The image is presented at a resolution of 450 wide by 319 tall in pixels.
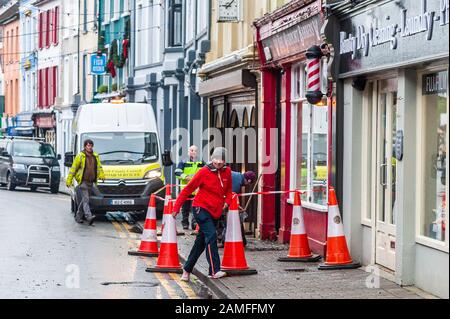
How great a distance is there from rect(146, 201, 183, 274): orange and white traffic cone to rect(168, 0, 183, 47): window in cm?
1942

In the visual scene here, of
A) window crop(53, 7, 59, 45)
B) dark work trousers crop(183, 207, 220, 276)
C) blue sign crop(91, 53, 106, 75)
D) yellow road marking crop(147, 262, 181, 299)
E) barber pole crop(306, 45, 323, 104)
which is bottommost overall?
yellow road marking crop(147, 262, 181, 299)

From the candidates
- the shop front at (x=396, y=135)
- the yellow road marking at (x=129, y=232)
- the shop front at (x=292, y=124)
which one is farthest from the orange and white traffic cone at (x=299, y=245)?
the yellow road marking at (x=129, y=232)

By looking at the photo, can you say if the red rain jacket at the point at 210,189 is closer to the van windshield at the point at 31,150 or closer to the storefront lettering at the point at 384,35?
the storefront lettering at the point at 384,35

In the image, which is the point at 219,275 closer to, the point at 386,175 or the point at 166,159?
the point at 386,175

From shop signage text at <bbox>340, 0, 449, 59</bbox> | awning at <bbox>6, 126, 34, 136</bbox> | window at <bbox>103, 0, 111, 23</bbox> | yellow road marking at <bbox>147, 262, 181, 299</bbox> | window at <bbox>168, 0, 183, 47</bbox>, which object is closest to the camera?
shop signage text at <bbox>340, 0, 449, 59</bbox>

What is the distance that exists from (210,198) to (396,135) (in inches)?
94.6

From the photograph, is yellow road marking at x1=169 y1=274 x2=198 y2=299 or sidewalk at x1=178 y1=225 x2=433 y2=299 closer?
sidewalk at x1=178 y1=225 x2=433 y2=299

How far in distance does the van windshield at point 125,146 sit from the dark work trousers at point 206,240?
12.0 m

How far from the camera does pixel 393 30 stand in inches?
539

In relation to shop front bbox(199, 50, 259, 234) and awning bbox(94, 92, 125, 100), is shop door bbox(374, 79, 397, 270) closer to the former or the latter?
shop front bbox(199, 50, 259, 234)

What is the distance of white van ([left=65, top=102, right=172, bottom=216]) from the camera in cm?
2583

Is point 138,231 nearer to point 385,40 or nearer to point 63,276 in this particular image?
point 63,276

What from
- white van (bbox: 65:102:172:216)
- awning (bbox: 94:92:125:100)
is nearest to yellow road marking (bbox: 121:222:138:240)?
white van (bbox: 65:102:172:216)
